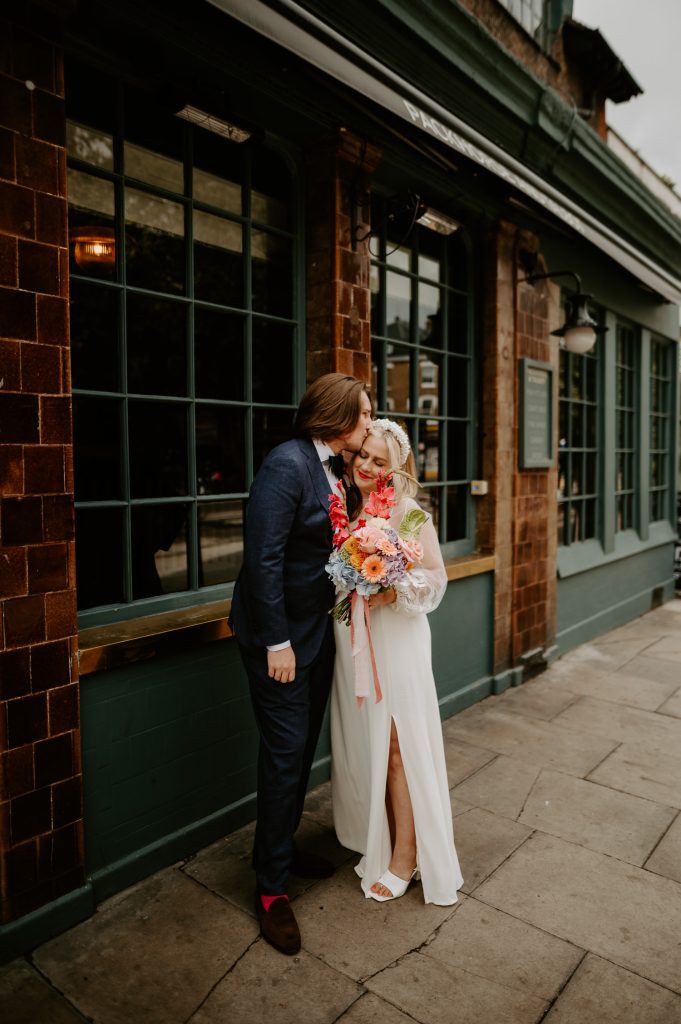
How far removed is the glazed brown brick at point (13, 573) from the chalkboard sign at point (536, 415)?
424 centimetres

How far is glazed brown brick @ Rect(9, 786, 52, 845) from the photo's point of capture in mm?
2609

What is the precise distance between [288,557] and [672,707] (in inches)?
163

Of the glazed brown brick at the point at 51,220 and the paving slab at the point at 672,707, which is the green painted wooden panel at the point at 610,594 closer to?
the paving slab at the point at 672,707

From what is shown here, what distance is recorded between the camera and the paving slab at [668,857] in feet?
10.7

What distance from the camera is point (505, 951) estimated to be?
2.69 meters

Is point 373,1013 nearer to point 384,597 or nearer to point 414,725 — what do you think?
point 414,725

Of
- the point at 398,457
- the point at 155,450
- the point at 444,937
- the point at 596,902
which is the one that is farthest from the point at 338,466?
the point at 155,450

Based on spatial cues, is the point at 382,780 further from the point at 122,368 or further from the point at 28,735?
the point at 122,368

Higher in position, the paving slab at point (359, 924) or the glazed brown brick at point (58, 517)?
the glazed brown brick at point (58, 517)

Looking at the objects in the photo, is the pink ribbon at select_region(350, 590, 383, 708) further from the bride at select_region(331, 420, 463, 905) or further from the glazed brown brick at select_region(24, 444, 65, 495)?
the glazed brown brick at select_region(24, 444, 65, 495)

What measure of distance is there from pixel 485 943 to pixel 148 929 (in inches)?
53.5

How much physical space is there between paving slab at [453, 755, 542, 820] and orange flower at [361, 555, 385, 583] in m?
→ 1.95

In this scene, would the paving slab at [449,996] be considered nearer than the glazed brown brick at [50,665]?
Yes

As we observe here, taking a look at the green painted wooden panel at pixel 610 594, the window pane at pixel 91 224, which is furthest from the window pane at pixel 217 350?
the green painted wooden panel at pixel 610 594
